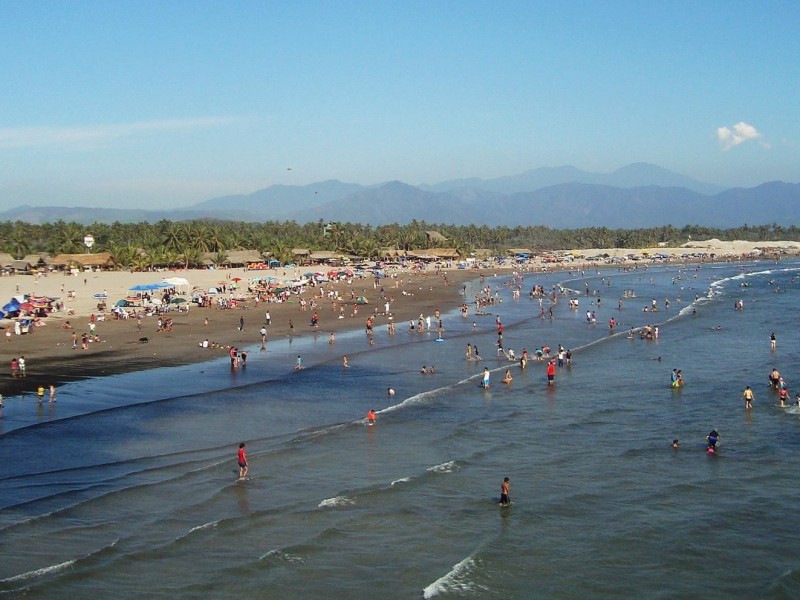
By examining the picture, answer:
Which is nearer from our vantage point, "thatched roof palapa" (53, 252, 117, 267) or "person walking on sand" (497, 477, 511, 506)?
"person walking on sand" (497, 477, 511, 506)

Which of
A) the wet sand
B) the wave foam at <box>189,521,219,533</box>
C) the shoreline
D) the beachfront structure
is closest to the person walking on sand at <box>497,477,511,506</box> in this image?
the wave foam at <box>189,521,219,533</box>

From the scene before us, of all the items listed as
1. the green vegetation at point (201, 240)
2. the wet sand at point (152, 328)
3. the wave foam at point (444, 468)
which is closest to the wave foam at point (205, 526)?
the wave foam at point (444, 468)

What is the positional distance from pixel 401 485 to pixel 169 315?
34.6 m

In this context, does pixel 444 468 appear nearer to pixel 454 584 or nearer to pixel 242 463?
pixel 242 463

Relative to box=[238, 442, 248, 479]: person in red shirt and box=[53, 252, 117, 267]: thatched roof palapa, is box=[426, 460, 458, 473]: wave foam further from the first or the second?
box=[53, 252, 117, 267]: thatched roof palapa

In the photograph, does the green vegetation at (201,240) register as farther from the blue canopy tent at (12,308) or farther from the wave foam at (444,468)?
the wave foam at (444,468)

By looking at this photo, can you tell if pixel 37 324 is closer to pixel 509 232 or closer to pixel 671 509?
pixel 671 509

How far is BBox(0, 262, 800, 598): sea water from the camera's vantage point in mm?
12969

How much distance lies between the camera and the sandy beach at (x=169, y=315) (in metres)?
32.3

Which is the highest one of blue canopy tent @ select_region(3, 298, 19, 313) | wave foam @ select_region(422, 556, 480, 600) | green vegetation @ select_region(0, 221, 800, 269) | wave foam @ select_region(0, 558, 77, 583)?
green vegetation @ select_region(0, 221, 800, 269)

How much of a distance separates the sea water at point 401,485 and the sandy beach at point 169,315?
10.4 feet

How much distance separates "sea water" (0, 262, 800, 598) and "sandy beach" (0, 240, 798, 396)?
318 cm

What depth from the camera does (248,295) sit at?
60.8 metres

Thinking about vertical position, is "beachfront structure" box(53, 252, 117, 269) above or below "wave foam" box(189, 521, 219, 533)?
above
